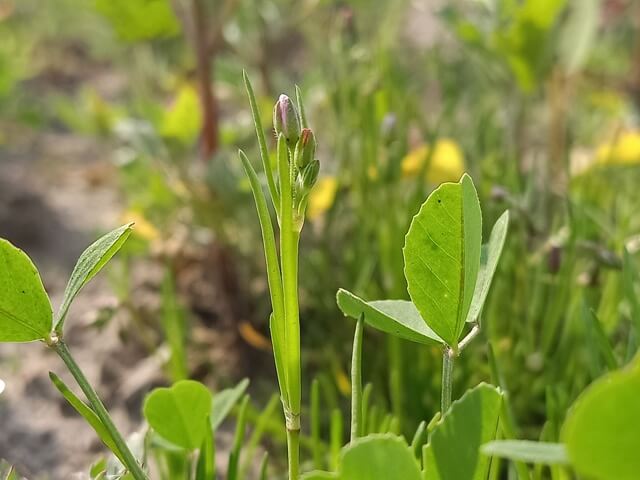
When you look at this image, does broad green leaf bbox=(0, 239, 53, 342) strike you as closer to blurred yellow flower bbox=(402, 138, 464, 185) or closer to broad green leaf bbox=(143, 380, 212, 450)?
broad green leaf bbox=(143, 380, 212, 450)

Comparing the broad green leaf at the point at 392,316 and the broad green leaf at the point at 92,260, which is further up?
the broad green leaf at the point at 92,260

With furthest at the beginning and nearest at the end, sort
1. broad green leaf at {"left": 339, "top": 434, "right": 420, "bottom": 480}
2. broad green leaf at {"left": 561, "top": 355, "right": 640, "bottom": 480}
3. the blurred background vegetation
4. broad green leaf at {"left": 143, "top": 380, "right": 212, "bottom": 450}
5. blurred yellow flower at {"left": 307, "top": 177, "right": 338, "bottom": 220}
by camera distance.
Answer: blurred yellow flower at {"left": 307, "top": 177, "right": 338, "bottom": 220}
the blurred background vegetation
broad green leaf at {"left": 143, "top": 380, "right": 212, "bottom": 450}
broad green leaf at {"left": 339, "top": 434, "right": 420, "bottom": 480}
broad green leaf at {"left": 561, "top": 355, "right": 640, "bottom": 480}

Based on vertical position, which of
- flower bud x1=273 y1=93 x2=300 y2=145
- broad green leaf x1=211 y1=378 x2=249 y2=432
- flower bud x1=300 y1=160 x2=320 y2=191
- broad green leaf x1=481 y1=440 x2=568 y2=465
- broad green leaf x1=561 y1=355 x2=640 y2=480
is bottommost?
broad green leaf x1=211 y1=378 x2=249 y2=432

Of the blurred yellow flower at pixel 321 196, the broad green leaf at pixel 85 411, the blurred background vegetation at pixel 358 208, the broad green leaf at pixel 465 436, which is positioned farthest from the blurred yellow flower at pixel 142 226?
the broad green leaf at pixel 465 436

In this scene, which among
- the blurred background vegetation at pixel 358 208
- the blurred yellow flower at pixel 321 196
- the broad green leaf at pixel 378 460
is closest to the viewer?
the broad green leaf at pixel 378 460

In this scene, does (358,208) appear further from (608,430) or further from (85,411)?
(608,430)

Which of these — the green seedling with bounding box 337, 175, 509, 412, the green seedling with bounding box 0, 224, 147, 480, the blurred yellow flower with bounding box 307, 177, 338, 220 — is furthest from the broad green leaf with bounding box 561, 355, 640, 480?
the blurred yellow flower with bounding box 307, 177, 338, 220

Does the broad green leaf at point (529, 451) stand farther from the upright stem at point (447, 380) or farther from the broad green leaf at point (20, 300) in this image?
the broad green leaf at point (20, 300)
